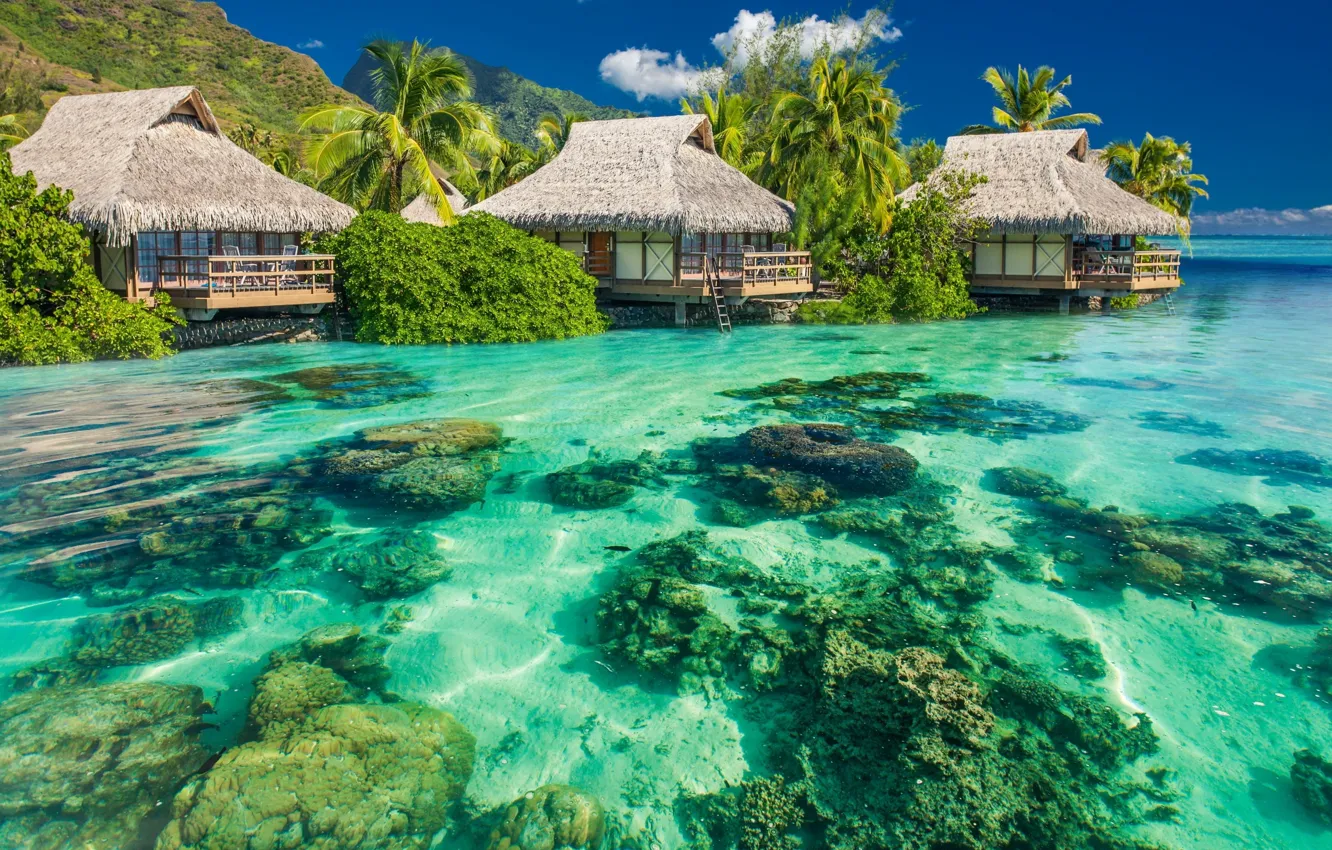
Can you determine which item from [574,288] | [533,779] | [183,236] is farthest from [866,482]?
[183,236]

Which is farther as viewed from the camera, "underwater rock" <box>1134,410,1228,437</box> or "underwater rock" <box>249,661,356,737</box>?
"underwater rock" <box>1134,410,1228,437</box>

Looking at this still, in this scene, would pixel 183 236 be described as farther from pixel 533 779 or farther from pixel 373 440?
pixel 533 779

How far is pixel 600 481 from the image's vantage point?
356 inches

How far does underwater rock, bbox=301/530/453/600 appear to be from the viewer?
262 inches

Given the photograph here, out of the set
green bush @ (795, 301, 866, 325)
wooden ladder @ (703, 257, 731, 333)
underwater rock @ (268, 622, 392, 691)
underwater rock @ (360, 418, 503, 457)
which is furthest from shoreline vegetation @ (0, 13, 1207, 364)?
underwater rock @ (268, 622, 392, 691)

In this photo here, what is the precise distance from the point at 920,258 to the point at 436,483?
1904cm

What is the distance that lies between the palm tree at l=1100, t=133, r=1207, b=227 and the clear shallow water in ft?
73.3

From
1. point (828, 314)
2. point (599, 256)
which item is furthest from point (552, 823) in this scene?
point (828, 314)

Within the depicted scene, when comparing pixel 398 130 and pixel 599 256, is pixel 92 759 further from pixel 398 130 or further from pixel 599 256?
pixel 599 256

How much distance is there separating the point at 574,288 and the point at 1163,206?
85.1ft

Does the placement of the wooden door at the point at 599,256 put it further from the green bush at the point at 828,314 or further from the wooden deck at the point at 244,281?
the wooden deck at the point at 244,281

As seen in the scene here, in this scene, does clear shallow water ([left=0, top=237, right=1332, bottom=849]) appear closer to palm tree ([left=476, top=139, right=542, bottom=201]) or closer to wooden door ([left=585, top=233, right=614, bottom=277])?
wooden door ([left=585, top=233, right=614, bottom=277])

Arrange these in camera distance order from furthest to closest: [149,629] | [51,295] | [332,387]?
[51,295], [332,387], [149,629]

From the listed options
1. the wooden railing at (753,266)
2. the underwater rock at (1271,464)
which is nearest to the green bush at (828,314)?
the wooden railing at (753,266)
